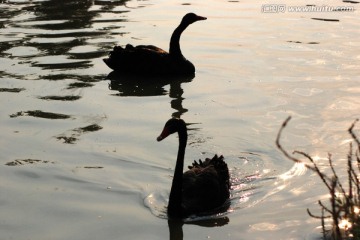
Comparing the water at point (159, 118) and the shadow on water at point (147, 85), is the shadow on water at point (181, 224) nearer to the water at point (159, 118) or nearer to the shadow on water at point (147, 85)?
the water at point (159, 118)

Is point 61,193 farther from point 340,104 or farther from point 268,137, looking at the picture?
point 340,104

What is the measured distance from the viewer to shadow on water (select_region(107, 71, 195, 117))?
42.1ft

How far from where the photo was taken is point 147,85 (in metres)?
13.5

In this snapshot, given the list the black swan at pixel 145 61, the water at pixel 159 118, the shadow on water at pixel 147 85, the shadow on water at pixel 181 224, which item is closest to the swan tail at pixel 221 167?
the water at pixel 159 118

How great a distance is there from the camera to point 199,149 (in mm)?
9992

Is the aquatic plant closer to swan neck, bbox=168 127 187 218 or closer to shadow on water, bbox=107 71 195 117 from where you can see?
swan neck, bbox=168 127 187 218

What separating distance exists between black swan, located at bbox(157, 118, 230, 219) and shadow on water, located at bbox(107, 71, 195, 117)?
140 inches

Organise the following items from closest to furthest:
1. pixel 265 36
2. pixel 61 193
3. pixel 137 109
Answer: pixel 61 193 < pixel 137 109 < pixel 265 36

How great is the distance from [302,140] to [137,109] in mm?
2719

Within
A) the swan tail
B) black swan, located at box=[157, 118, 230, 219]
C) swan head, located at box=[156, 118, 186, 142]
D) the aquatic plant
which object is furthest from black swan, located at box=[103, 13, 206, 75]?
the aquatic plant

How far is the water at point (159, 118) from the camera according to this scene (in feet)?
26.1

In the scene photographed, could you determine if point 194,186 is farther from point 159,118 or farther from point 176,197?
point 159,118

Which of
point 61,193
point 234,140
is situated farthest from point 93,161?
point 234,140

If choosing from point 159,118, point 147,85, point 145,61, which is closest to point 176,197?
point 159,118
